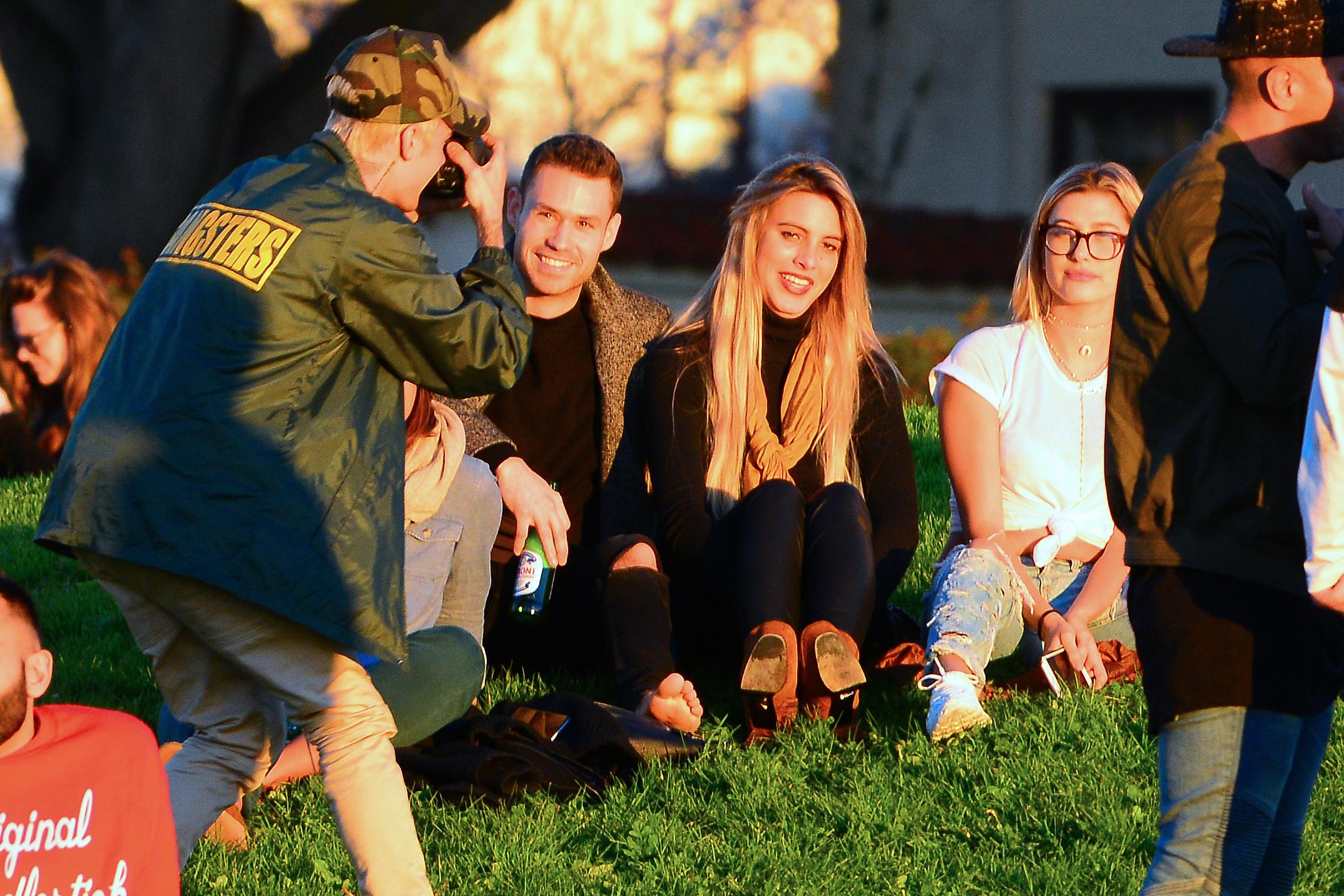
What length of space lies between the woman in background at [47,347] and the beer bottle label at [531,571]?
3842 millimetres

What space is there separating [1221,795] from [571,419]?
3357 millimetres

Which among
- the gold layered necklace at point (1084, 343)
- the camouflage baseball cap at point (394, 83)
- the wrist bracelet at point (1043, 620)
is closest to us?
the camouflage baseball cap at point (394, 83)

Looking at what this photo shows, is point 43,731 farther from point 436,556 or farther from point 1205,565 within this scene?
point 1205,565

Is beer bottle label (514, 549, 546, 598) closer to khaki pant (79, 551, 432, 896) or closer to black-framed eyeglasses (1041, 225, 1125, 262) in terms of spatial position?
khaki pant (79, 551, 432, 896)

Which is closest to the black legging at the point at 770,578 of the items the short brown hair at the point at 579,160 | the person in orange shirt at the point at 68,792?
the short brown hair at the point at 579,160

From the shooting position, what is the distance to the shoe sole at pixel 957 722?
15.6ft

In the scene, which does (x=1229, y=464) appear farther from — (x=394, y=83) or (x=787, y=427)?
(x=787, y=427)

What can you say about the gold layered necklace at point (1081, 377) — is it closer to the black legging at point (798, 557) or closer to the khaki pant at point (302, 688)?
the black legging at point (798, 557)

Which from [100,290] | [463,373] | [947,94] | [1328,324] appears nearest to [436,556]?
[463,373]

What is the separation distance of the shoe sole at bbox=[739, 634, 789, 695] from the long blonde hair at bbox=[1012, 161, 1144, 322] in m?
1.54

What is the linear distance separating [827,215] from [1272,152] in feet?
9.24

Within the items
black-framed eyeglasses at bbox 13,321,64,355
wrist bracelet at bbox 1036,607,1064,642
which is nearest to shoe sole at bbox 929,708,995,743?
wrist bracelet at bbox 1036,607,1064,642

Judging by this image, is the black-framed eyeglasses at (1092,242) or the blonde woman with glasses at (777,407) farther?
the blonde woman with glasses at (777,407)

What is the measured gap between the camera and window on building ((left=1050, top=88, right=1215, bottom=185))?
21328mm
